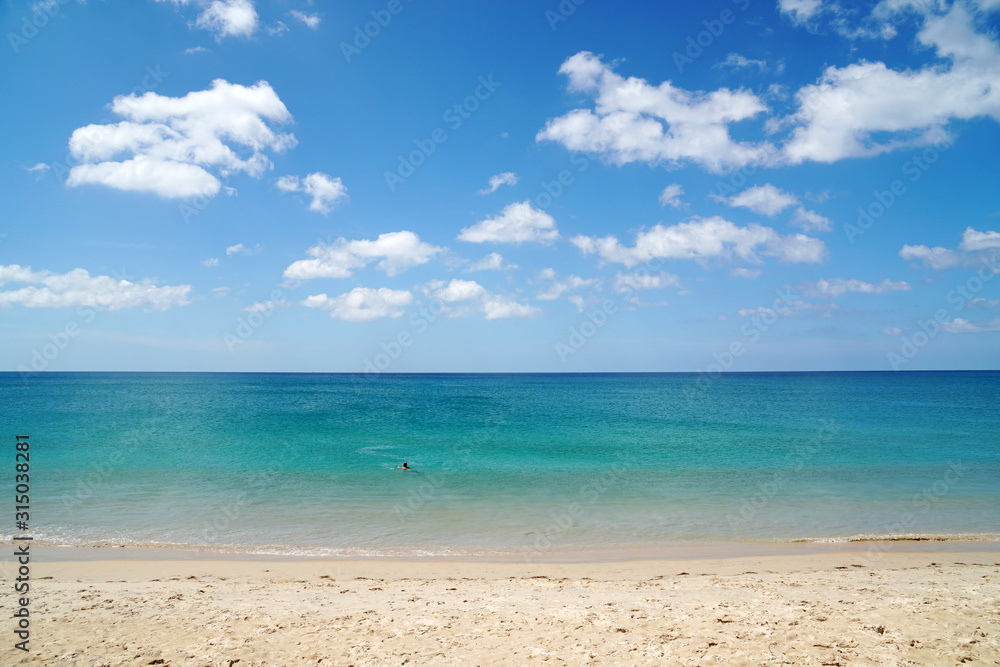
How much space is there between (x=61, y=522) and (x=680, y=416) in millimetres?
47167

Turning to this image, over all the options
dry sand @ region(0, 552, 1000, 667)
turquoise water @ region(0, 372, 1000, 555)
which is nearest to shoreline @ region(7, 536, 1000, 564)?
turquoise water @ region(0, 372, 1000, 555)

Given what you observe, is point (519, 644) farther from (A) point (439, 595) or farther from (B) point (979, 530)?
(B) point (979, 530)

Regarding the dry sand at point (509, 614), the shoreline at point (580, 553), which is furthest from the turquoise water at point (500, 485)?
the dry sand at point (509, 614)

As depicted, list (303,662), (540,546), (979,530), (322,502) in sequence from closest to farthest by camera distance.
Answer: (303,662)
(540,546)
(979,530)
(322,502)

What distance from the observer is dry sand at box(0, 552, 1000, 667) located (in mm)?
6973

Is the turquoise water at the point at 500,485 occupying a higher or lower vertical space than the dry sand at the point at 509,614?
lower

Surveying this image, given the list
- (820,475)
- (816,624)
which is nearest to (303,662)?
(816,624)

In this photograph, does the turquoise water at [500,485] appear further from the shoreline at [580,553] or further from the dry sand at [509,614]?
the dry sand at [509,614]

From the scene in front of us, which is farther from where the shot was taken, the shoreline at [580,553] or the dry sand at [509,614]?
the shoreline at [580,553]

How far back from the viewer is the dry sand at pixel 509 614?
6.97m

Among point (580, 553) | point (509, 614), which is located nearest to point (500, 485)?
point (580, 553)

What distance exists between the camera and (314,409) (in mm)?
58156

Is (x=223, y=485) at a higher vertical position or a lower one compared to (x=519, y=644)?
lower

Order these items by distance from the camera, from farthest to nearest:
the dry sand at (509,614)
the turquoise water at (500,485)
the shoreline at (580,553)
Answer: the turquoise water at (500,485), the shoreline at (580,553), the dry sand at (509,614)
